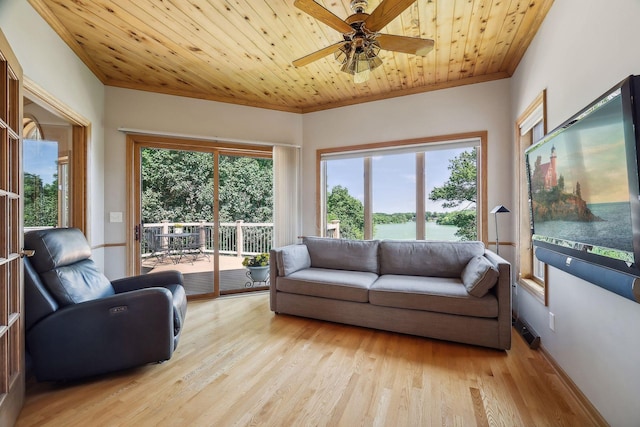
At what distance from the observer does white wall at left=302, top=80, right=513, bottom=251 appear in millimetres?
3172

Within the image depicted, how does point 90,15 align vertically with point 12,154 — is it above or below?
above

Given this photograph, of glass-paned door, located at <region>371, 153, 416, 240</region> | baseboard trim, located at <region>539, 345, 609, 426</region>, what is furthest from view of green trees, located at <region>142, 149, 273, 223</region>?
baseboard trim, located at <region>539, 345, 609, 426</region>

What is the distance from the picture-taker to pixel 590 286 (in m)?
1.60

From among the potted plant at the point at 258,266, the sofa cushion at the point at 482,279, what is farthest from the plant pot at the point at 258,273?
the sofa cushion at the point at 482,279

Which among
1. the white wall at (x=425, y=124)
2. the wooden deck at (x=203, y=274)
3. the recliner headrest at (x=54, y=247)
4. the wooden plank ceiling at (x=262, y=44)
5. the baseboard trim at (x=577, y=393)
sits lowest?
the baseboard trim at (x=577, y=393)

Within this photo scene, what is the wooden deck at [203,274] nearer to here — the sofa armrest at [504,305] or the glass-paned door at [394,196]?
the glass-paned door at [394,196]

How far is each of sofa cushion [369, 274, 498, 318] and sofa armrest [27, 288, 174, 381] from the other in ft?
5.88

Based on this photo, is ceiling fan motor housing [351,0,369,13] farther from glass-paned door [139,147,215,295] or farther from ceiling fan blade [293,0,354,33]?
glass-paned door [139,147,215,295]

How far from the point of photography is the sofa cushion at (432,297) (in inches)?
92.0

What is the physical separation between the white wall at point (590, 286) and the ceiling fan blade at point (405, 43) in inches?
34.2

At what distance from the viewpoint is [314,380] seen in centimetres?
194

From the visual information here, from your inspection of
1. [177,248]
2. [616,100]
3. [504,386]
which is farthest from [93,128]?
[504,386]

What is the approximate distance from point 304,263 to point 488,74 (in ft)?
9.96

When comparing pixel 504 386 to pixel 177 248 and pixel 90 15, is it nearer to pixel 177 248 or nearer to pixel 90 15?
pixel 177 248
